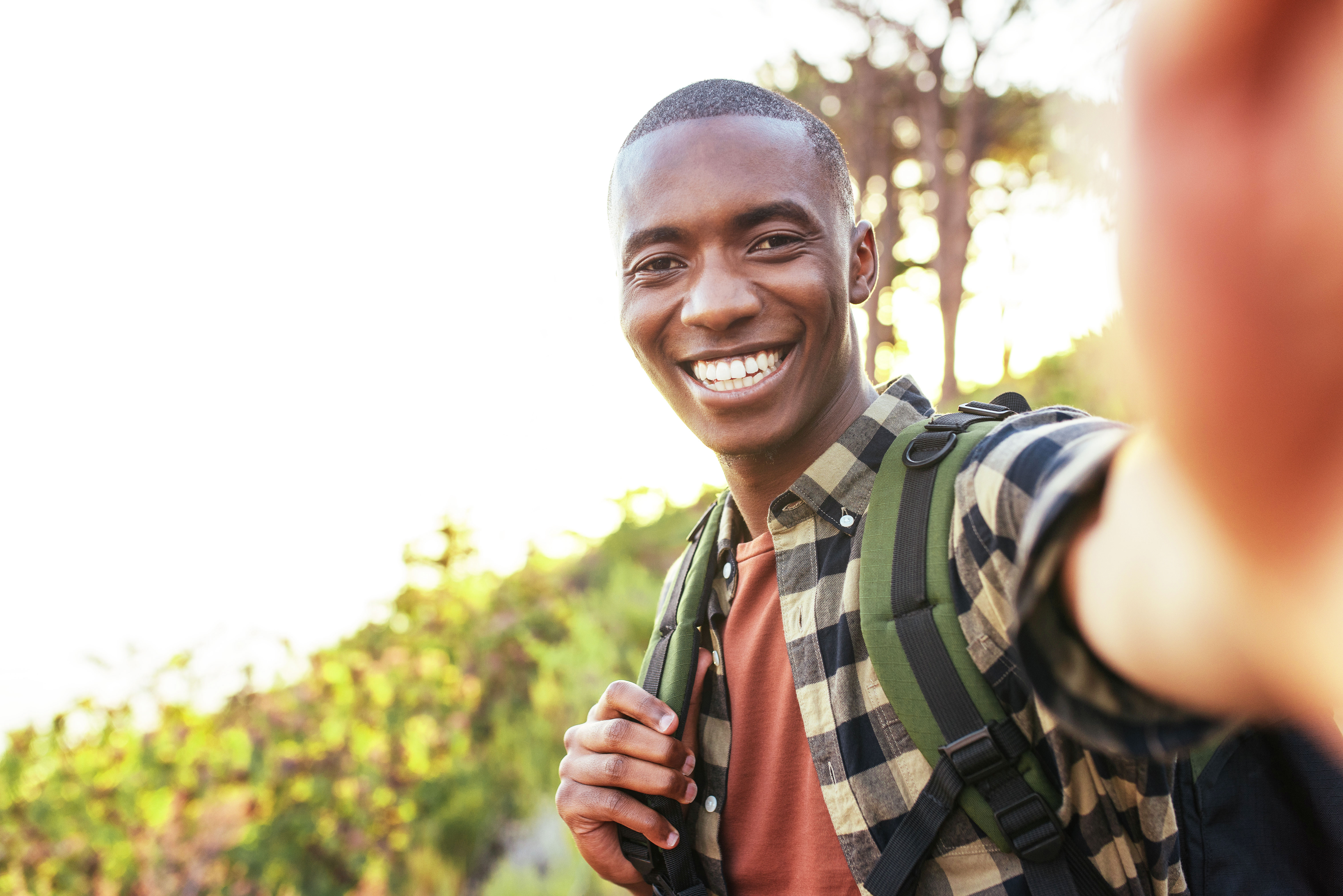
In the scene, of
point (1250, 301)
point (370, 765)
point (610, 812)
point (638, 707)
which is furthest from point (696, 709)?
point (370, 765)

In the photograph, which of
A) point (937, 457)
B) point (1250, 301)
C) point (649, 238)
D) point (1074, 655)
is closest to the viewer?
point (1250, 301)

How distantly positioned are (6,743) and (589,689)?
2.64 m

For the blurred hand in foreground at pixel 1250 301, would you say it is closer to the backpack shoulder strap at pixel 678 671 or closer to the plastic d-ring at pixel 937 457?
the plastic d-ring at pixel 937 457

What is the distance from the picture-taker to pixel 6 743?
11.6 feet

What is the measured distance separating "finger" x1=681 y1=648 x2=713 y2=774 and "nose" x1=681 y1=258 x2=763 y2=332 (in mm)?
724

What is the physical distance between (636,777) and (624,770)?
0.03 m

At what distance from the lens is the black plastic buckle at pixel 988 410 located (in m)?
1.46

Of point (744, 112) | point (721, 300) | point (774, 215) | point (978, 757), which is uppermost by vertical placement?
point (744, 112)

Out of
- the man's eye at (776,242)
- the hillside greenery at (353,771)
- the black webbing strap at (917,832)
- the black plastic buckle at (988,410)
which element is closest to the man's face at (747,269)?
the man's eye at (776,242)

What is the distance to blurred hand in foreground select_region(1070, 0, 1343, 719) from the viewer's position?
393mm

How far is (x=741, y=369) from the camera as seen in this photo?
5.92 ft

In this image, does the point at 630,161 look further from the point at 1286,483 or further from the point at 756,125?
the point at 1286,483

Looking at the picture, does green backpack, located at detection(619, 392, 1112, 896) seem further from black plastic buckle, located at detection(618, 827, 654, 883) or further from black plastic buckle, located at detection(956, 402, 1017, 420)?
black plastic buckle, located at detection(618, 827, 654, 883)

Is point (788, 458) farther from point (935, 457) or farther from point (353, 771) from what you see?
point (353, 771)
